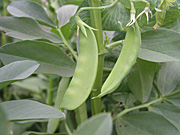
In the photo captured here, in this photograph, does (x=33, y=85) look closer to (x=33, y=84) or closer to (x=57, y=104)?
(x=33, y=84)

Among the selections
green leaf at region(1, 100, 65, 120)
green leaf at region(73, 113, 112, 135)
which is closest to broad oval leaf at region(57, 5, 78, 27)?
green leaf at region(1, 100, 65, 120)

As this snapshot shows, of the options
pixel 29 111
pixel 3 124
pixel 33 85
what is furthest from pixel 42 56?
pixel 33 85

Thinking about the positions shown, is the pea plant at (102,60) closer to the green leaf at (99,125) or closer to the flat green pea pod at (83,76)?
the flat green pea pod at (83,76)

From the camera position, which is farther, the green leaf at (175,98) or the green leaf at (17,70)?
the green leaf at (175,98)

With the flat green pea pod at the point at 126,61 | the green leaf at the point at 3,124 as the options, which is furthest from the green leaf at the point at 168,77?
the green leaf at the point at 3,124

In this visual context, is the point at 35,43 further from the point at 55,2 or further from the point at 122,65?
the point at 55,2
